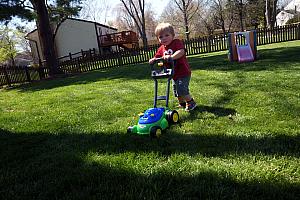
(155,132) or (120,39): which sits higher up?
(120,39)

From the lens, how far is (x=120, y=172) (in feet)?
8.14

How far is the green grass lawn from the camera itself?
216cm

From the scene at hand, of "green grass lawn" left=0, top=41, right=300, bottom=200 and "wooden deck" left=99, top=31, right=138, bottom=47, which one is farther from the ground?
"wooden deck" left=99, top=31, right=138, bottom=47

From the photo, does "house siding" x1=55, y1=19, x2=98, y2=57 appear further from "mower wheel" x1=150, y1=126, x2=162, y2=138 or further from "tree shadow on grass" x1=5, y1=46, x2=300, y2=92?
"mower wheel" x1=150, y1=126, x2=162, y2=138

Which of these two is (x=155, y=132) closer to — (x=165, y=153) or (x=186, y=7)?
(x=165, y=153)

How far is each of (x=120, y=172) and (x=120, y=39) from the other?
1270 inches

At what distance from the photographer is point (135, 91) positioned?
21.7 ft

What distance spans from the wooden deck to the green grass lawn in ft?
95.3

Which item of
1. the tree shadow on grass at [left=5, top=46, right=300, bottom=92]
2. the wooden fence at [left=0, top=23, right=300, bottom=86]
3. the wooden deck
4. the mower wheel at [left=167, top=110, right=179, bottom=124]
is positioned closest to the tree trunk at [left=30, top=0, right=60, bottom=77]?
the wooden fence at [left=0, top=23, right=300, bottom=86]

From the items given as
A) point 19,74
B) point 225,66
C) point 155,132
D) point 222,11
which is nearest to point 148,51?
point 19,74

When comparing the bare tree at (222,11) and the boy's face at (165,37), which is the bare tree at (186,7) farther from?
the boy's face at (165,37)

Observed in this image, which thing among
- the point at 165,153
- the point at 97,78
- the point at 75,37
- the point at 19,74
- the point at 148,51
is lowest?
the point at 165,153

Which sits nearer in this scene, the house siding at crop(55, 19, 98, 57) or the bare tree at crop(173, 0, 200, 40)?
the house siding at crop(55, 19, 98, 57)

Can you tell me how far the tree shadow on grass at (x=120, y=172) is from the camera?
2074 millimetres
